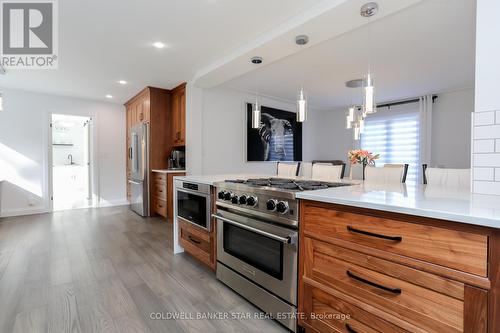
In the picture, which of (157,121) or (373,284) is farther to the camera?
(157,121)

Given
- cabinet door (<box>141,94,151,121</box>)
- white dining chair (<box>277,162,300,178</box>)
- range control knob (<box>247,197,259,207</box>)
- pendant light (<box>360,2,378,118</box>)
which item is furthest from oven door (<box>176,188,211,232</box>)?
cabinet door (<box>141,94,151,121</box>)

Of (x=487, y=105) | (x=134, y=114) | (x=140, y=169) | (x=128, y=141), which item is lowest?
(x=140, y=169)

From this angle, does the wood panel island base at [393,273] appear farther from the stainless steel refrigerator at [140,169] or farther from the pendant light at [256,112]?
the stainless steel refrigerator at [140,169]

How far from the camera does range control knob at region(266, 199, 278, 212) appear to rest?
155cm

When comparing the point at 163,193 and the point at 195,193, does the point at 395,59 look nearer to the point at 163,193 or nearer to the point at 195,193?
the point at 195,193

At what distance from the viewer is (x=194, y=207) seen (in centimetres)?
241

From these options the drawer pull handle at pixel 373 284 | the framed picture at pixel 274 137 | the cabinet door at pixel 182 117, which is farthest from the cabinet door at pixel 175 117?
the drawer pull handle at pixel 373 284

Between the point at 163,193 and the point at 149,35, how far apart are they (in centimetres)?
251

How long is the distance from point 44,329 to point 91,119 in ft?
16.1

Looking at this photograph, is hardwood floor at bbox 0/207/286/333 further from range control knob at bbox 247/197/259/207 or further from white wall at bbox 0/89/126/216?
white wall at bbox 0/89/126/216

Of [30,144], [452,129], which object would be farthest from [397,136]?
[30,144]

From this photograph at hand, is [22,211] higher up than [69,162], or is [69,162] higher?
[69,162]

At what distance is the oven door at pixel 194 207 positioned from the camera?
222 centimetres

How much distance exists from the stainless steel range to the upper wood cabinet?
2.55 m
